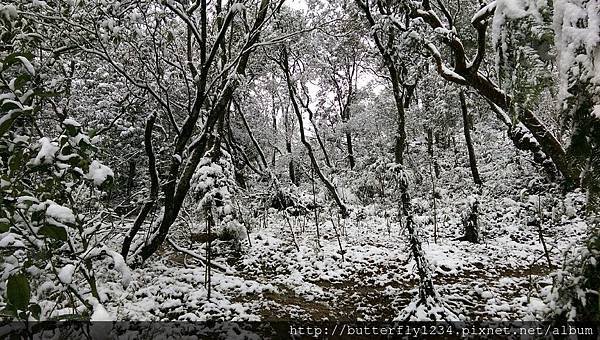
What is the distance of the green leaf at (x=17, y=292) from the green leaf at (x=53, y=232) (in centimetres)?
23

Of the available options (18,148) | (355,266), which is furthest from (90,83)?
(18,148)

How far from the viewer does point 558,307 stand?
5.08ft

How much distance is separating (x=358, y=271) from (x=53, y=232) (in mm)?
5494

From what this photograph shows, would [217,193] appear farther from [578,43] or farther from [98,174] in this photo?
[578,43]

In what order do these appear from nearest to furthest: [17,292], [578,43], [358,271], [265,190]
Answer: [578,43], [17,292], [358,271], [265,190]

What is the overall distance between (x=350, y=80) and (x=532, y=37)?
1922cm

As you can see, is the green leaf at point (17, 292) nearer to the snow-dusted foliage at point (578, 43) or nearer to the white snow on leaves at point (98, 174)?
the white snow on leaves at point (98, 174)

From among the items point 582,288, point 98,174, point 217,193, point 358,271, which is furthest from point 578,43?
point 358,271

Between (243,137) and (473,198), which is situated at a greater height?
(243,137)

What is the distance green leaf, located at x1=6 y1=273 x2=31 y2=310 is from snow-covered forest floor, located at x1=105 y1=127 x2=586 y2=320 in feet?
8.40

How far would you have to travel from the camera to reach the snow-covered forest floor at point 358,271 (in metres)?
4.54

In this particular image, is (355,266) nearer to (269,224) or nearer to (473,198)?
(473,198)

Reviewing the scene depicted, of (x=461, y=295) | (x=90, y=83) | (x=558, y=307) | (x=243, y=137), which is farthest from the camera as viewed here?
(x=243, y=137)

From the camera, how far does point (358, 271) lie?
20.6 feet
